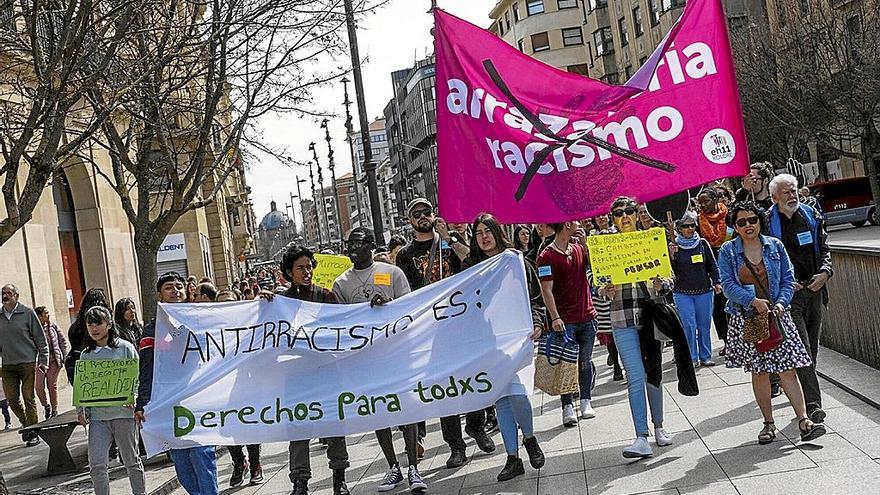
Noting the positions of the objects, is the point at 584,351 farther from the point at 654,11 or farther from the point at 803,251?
the point at 654,11

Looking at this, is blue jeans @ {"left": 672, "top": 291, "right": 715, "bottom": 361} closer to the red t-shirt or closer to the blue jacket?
the red t-shirt

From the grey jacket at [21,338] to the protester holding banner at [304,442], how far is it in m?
6.59

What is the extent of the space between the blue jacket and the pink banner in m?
0.63

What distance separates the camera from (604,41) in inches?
2753

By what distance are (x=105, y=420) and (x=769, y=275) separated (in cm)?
515

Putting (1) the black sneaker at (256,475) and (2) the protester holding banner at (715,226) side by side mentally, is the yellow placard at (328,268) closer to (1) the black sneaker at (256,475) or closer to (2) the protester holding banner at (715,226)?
(1) the black sneaker at (256,475)

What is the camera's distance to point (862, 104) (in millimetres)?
36938

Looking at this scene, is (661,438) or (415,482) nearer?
(415,482)

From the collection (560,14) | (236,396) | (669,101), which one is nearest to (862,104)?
(669,101)

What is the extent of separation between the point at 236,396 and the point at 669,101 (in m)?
4.06

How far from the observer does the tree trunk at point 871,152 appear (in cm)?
3747

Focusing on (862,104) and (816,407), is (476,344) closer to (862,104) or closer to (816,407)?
(816,407)

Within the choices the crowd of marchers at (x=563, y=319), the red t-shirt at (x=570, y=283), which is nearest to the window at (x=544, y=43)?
the crowd of marchers at (x=563, y=319)

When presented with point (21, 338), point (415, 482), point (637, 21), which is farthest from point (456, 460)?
point (637, 21)
